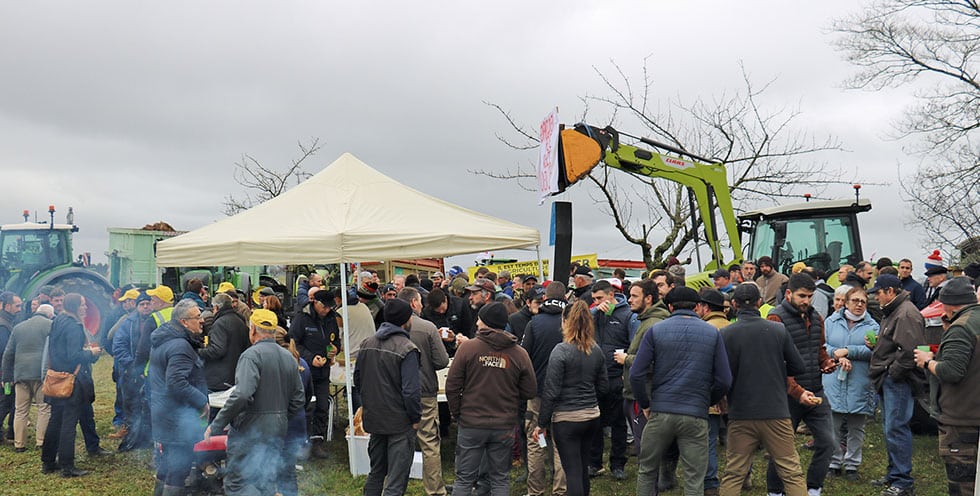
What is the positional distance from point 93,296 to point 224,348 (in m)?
11.1

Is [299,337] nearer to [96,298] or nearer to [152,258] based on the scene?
[96,298]

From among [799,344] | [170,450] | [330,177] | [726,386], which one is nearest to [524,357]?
[726,386]

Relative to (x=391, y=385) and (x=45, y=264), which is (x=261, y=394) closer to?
(x=391, y=385)

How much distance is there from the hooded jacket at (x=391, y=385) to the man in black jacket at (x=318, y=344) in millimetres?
2504

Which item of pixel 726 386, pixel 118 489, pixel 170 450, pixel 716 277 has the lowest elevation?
pixel 118 489

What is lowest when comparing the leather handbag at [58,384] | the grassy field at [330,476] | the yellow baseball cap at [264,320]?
the grassy field at [330,476]

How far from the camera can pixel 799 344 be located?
6.02 m

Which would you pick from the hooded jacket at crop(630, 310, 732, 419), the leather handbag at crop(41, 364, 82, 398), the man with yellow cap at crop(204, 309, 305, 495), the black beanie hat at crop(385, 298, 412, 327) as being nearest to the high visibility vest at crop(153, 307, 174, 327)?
the leather handbag at crop(41, 364, 82, 398)

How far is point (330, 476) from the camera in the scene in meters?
7.53

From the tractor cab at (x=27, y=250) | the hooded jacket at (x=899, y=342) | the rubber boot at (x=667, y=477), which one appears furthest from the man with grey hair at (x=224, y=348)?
the tractor cab at (x=27, y=250)

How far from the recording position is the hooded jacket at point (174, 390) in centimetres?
602

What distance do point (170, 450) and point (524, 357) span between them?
303 centimetres

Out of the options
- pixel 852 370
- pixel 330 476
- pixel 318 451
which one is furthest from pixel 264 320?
pixel 852 370

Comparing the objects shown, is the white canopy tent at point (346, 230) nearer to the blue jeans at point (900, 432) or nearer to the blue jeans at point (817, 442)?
the blue jeans at point (817, 442)
